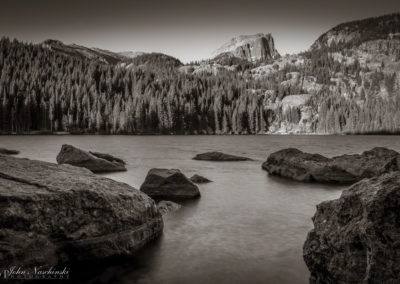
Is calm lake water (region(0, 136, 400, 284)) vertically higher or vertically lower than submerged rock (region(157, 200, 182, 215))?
lower

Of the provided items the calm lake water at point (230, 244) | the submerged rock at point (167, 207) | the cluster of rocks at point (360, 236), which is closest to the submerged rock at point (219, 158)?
the calm lake water at point (230, 244)

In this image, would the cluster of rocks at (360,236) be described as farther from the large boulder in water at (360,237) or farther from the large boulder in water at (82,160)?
the large boulder in water at (82,160)

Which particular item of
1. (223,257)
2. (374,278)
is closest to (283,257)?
(223,257)

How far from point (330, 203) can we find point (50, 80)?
191892mm

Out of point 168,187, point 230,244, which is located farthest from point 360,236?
point 168,187

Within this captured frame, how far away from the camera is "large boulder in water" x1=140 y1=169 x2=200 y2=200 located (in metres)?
15.8

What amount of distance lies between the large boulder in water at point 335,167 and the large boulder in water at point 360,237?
15429 millimetres

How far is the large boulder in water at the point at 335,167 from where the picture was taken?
21.2 metres

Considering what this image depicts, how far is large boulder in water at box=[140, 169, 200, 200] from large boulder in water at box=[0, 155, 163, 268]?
19.0 ft

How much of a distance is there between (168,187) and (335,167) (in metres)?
11.8

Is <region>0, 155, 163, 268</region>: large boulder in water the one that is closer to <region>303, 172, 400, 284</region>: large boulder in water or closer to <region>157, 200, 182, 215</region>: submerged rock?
<region>157, 200, 182, 215</region>: submerged rock

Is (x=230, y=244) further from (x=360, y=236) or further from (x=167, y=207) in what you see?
(x=360, y=236)

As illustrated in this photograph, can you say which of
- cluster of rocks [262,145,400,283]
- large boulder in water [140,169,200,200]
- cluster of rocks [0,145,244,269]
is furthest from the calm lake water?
cluster of rocks [262,145,400,283]

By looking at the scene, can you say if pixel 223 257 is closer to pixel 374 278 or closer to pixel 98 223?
pixel 98 223
